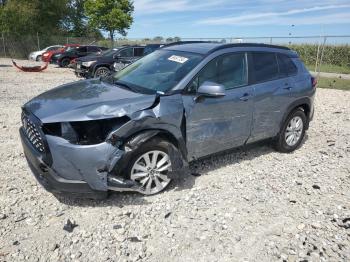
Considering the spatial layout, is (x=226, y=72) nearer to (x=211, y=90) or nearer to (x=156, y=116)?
(x=211, y=90)

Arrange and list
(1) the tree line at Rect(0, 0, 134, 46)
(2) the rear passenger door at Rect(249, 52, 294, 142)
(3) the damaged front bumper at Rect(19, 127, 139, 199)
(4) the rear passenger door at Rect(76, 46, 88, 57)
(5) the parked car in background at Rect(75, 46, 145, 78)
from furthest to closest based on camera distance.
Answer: (1) the tree line at Rect(0, 0, 134, 46)
(4) the rear passenger door at Rect(76, 46, 88, 57)
(5) the parked car in background at Rect(75, 46, 145, 78)
(2) the rear passenger door at Rect(249, 52, 294, 142)
(3) the damaged front bumper at Rect(19, 127, 139, 199)

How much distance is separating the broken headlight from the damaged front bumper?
98 mm

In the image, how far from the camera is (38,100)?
4238 millimetres

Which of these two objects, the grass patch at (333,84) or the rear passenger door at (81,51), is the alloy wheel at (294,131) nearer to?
the grass patch at (333,84)

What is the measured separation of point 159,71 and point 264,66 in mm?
1687

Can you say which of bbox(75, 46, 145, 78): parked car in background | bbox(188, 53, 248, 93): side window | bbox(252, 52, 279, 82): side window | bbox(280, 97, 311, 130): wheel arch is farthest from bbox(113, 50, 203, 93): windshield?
bbox(75, 46, 145, 78): parked car in background

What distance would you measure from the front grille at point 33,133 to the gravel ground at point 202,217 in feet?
2.25

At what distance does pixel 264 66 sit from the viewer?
5.21 metres

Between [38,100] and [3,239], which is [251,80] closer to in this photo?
[38,100]

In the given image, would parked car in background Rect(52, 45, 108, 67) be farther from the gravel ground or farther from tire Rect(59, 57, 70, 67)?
the gravel ground

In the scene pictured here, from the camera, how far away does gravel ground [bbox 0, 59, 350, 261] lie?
3.23 m

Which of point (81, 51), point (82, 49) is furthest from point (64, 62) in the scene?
point (82, 49)

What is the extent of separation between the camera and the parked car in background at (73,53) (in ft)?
72.0

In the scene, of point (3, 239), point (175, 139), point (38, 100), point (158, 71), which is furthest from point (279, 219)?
point (38, 100)
